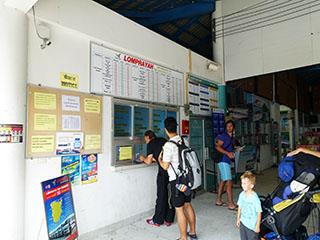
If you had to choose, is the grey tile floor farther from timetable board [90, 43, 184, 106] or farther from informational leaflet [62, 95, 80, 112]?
timetable board [90, 43, 184, 106]

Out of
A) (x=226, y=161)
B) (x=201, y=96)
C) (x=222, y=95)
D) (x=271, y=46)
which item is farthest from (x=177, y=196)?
(x=271, y=46)

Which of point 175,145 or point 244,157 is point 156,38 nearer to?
point 175,145

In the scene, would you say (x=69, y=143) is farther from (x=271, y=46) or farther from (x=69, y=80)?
(x=271, y=46)

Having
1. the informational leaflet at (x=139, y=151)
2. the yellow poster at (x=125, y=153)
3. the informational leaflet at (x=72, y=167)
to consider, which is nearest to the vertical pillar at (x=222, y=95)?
the informational leaflet at (x=139, y=151)

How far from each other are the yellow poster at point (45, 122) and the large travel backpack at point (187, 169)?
1292 millimetres

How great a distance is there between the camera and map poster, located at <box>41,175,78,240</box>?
88.4 inches

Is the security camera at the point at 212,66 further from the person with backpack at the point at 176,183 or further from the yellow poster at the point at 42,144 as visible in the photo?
the yellow poster at the point at 42,144

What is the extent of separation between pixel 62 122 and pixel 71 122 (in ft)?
0.36

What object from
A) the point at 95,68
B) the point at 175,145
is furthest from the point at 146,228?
the point at 95,68

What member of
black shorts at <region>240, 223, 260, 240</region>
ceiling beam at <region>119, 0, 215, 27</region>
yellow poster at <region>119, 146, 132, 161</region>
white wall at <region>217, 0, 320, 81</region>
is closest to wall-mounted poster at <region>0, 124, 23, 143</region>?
yellow poster at <region>119, 146, 132, 161</region>

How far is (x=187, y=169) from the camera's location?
2.72 m

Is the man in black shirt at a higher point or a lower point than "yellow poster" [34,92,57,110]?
lower

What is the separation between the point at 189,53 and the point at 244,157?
332cm

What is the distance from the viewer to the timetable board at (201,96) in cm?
484
